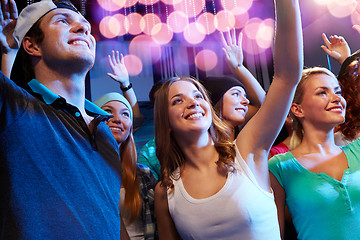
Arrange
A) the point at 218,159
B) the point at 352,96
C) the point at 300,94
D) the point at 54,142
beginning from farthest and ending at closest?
the point at 352,96 → the point at 300,94 → the point at 218,159 → the point at 54,142

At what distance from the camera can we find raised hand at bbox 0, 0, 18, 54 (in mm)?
1258

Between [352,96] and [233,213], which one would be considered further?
[352,96]

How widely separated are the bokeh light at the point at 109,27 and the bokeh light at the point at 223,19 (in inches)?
62.9

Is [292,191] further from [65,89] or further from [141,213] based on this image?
[65,89]

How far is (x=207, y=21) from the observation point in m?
4.71

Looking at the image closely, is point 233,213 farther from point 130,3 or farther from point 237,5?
point 237,5

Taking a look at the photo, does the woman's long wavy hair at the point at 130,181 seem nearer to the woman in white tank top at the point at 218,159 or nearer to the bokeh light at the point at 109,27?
the woman in white tank top at the point at 218,159

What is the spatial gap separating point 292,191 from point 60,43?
1.45m

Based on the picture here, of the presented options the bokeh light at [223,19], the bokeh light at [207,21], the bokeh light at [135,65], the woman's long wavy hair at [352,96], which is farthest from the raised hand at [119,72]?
the bokeh light at [223,19]

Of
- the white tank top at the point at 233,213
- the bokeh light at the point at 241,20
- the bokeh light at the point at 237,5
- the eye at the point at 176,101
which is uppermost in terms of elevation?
the bokeh light at the point at 237,5

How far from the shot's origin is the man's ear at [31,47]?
129cm

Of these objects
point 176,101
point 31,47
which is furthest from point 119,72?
point 31,47

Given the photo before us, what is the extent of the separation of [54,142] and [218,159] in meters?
0.85

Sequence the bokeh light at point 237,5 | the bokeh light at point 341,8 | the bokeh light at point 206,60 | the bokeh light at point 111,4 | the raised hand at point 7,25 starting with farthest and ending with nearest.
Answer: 1. the bokeh light at point 206,60
2. the bokeh light at point 237,5
3. the bokeh light at point 111,4
4. the bokeh light at point 341,8
5. the raised hand at point 7,25
